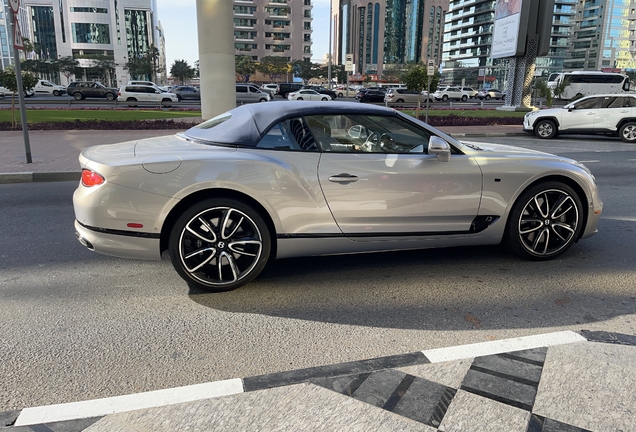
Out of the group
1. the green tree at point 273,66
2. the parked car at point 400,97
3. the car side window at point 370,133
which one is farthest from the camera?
the green tree at point 273,66

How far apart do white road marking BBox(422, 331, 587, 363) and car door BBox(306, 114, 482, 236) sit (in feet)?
4.20

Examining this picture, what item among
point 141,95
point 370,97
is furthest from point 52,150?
point 370,97

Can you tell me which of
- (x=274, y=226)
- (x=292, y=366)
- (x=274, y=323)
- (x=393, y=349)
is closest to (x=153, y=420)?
(x=292, y=366)

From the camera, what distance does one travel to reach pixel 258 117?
13.6 ft

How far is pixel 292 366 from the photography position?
9.31ft

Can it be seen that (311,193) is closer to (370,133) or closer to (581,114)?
(370,133)

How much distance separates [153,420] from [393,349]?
1.45 m

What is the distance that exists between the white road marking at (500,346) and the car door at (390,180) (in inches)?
50.4

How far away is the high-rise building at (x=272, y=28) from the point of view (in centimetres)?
10225

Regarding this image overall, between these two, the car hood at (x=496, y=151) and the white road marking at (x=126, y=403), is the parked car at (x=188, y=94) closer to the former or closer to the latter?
the car hood at (x=496, y=151)

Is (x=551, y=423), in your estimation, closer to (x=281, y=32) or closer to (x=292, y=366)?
(x=292, y=366)

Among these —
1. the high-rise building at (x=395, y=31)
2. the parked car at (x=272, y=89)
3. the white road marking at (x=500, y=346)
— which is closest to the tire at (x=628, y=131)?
the white road marking at (x=500, y=346)

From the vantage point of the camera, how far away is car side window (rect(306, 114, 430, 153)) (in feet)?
13.5

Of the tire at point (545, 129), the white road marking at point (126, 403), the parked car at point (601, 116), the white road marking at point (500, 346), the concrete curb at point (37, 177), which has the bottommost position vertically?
the concrete curb at point (37, 177)
